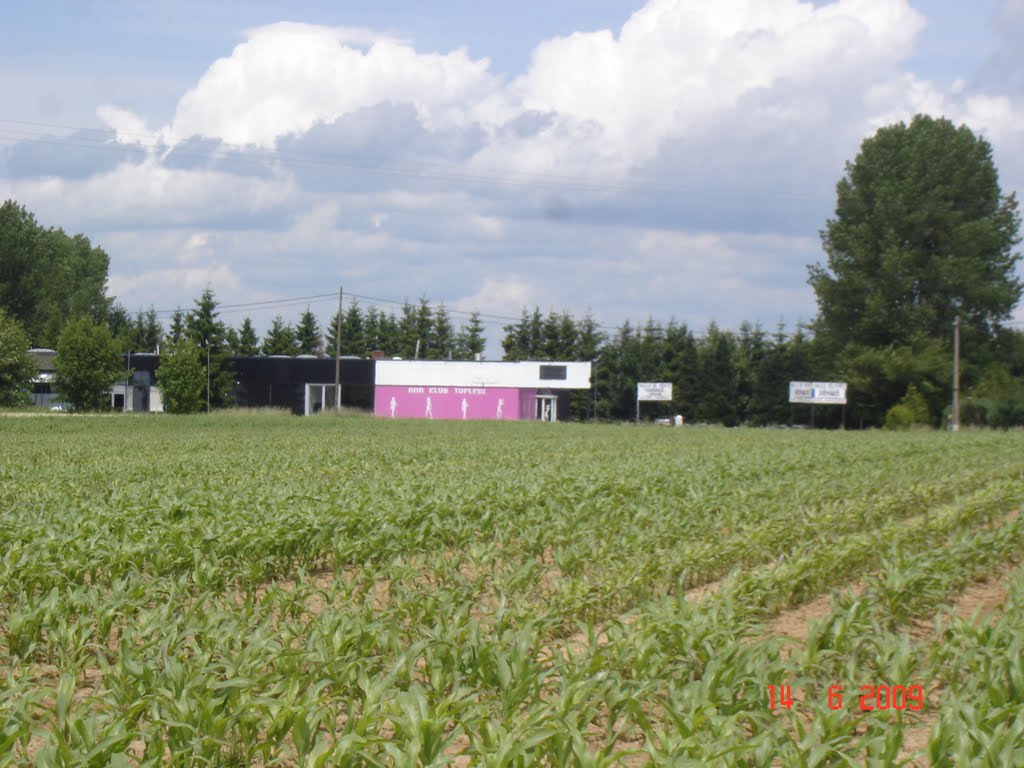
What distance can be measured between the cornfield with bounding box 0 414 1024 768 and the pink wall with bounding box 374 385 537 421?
5161 cm

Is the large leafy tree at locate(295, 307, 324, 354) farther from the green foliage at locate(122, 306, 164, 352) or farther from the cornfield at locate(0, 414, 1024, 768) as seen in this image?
the cornfield at locate(0, 414, 1024, 768)

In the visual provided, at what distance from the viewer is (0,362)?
5762 cm

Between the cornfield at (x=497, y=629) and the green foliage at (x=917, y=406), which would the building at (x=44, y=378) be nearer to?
the green foliage at (x=917, y=406)

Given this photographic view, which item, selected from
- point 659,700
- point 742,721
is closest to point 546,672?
point 659,700

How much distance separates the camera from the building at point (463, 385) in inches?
2648

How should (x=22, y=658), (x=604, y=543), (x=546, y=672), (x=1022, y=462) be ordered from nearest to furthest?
(x=546, y=672), (x=22, y=658), (x=604, y=543), (x=1022, y=462)

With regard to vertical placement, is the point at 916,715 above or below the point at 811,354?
below

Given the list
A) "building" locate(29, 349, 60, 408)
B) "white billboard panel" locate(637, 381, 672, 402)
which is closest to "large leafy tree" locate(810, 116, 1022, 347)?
"white billboard panel" locate(637, 381, 672, 402)

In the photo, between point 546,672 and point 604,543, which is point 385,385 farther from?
point 546,672

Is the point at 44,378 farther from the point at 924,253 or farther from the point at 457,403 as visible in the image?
the point at 924,253

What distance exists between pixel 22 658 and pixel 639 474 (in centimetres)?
1249

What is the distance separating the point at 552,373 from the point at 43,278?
157 feet

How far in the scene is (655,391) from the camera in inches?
2992
